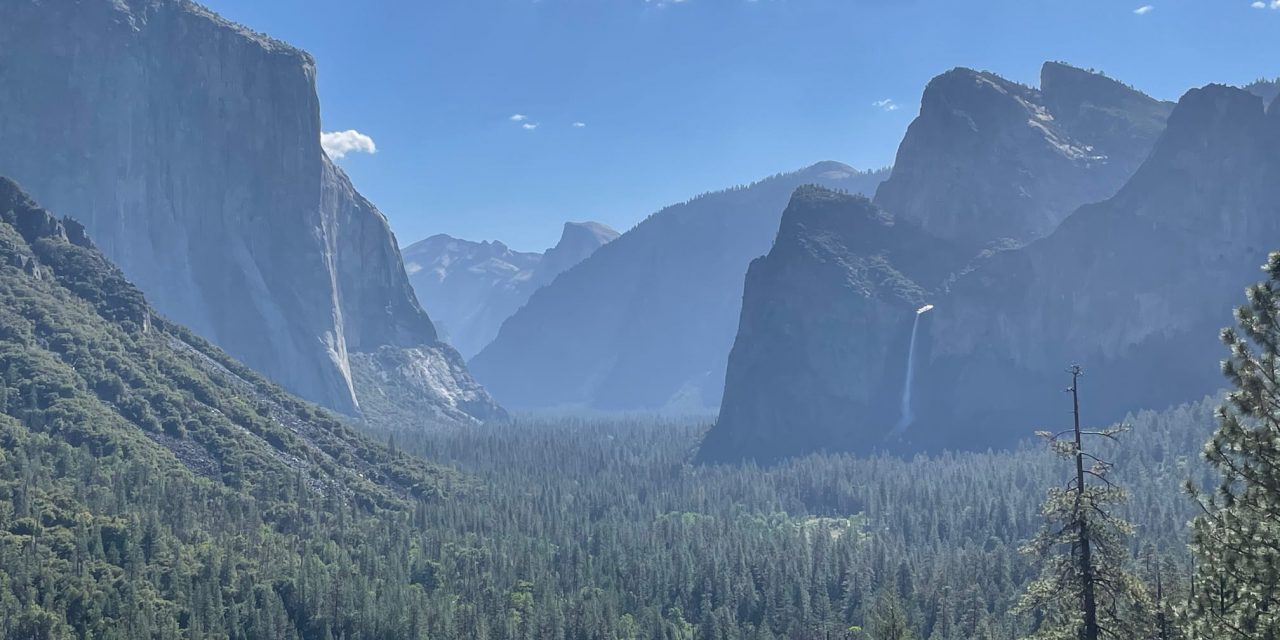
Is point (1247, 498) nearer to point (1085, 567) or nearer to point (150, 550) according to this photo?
point (1085, 567)

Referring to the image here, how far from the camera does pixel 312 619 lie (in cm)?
14712

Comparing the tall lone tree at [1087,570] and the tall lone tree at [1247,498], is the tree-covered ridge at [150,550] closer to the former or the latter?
the tall lone tree at [1087,570]

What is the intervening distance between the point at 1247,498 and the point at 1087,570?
9.66 metres

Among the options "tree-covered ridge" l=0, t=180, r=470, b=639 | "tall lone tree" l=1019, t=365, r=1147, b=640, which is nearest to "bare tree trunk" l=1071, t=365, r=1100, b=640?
"tall lone tree" l=1019, t=365, r=1147, b=640

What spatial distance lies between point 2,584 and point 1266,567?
5232 inches

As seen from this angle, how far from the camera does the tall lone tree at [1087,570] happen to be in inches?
1586

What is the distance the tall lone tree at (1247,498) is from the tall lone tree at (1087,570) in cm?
696

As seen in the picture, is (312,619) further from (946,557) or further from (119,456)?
(946,557)

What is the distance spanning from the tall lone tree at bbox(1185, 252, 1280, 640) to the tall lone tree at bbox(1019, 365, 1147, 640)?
22.9ft

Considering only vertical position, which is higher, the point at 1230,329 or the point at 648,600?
the point at 1230,329

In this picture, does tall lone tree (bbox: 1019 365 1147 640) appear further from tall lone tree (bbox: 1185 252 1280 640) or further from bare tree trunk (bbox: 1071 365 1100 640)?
tall lone tree (bbox: 1185 252 1280 640)

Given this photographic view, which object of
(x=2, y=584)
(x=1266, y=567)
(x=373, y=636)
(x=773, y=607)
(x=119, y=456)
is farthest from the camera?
(x=119, y=456)

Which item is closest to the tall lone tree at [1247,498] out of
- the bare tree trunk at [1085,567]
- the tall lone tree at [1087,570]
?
the tall lone tree at [1087,570]

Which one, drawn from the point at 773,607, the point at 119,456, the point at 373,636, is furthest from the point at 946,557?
the point at 119,456
